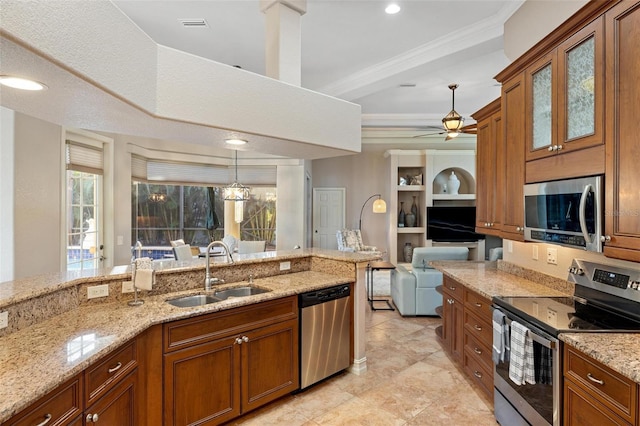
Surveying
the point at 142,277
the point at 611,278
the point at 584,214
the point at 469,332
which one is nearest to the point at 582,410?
the point at 611,278

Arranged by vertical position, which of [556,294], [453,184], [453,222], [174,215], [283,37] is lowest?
[556,294]

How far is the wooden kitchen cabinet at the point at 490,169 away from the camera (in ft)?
10.1

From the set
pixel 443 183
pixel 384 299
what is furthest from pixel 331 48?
pixel 443 183

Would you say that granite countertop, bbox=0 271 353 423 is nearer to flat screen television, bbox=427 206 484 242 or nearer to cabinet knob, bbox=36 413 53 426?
cabinet knob, bbox=36 413 53 426

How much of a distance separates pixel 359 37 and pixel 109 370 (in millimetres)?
3692

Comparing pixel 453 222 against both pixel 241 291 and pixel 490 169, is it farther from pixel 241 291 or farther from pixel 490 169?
pixel 241 291

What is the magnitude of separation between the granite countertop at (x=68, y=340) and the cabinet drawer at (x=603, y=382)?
1.78 meters

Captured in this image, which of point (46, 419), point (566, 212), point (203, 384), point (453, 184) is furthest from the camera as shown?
point (453, 184)

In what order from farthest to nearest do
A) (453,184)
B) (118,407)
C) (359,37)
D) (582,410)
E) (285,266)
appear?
(453,184), (359,37), (285,266), (118,407), (582,410)

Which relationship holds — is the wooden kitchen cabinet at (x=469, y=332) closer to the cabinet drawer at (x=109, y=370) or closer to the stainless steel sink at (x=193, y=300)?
the stainless steel sink at (x=193, y=300)

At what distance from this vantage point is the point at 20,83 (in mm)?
1513

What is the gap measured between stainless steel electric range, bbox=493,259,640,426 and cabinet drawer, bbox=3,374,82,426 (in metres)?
2.25

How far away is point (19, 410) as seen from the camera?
1.17 meters

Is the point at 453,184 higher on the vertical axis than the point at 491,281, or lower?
higher
